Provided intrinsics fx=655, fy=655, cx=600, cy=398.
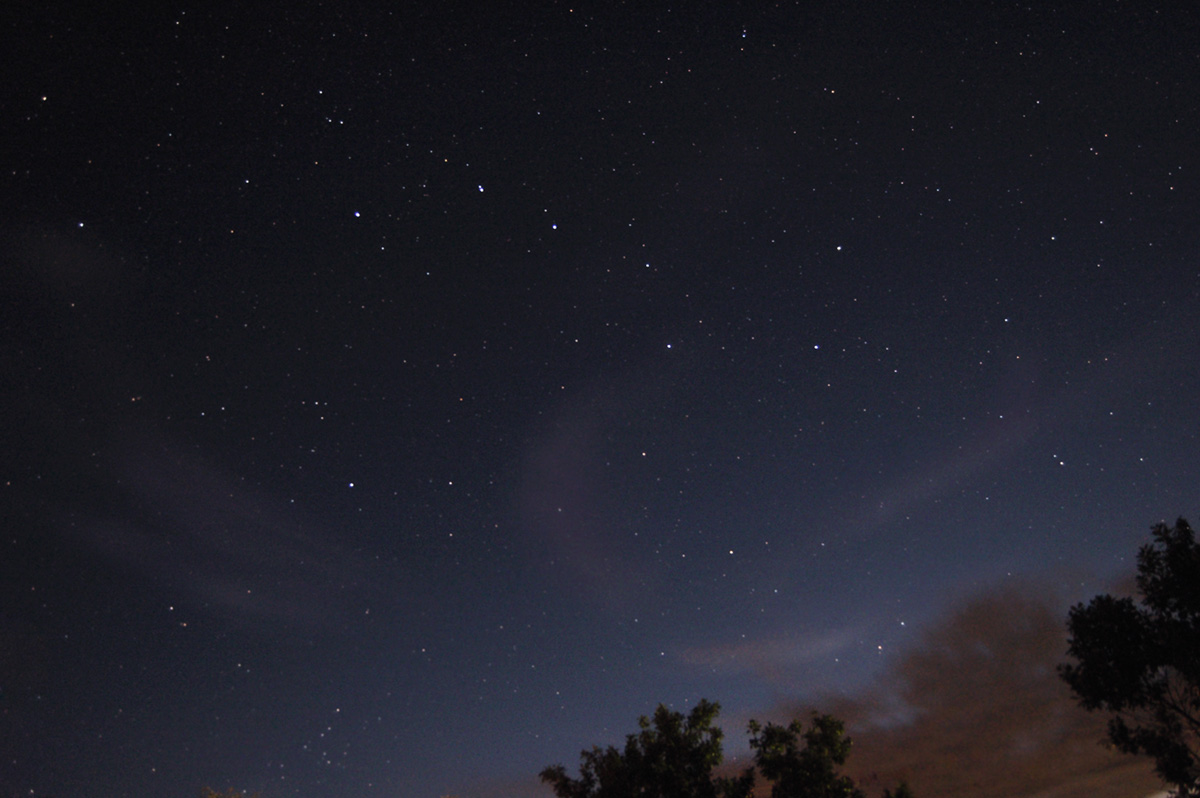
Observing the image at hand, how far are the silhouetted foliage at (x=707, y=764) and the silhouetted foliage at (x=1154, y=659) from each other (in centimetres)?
659

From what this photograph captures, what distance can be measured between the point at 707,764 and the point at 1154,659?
1131 centimetres

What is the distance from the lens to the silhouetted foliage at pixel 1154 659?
14.1 metres

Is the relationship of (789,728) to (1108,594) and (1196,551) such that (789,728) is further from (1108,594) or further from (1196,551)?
(1196,551)

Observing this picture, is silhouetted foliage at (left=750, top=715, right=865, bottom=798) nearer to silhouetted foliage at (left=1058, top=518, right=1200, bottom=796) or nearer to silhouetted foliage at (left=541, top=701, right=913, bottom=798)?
silhouetted foliage at (left=541, top=701, right=913, bottom=798)

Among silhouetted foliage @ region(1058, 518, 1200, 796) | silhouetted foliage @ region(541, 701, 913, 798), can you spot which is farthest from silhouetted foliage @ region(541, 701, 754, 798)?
silhouetted foliage @ region(1058, 518, 1200, 796)

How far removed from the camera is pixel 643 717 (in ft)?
65.4

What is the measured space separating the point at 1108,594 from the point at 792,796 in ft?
31.7

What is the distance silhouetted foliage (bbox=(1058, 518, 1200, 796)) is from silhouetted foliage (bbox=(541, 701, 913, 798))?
6.59 meters

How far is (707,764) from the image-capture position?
19.0m

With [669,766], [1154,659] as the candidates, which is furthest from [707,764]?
[1154,659]

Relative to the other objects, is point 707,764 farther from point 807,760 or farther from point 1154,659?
point 1154,659

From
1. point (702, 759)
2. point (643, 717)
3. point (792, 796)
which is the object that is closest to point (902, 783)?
point (792, 796)

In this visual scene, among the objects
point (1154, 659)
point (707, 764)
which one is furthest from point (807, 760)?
point (1154, 659)

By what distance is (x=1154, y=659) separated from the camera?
14.6 m
